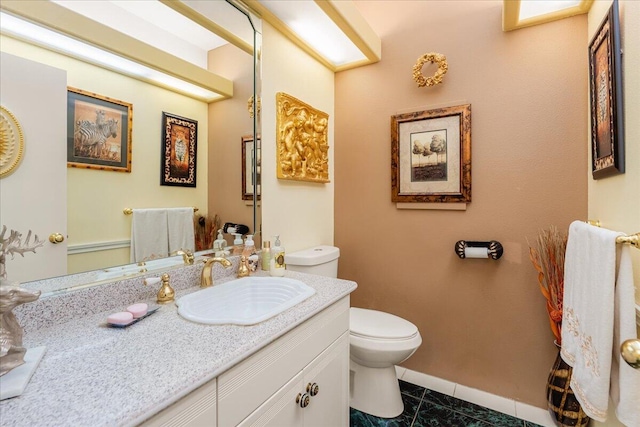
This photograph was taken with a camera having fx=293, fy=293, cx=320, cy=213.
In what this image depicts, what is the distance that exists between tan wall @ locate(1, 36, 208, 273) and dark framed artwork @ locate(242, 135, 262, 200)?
1.10 ft

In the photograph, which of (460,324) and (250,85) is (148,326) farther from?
(460,324)

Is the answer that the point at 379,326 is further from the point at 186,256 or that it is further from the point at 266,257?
the point at 186,256

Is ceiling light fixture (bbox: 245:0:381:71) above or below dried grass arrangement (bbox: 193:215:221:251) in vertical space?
above

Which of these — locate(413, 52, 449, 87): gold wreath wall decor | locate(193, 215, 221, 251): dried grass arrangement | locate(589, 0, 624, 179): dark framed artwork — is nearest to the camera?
locate(589, 0, 624, 179): dark framed artwork

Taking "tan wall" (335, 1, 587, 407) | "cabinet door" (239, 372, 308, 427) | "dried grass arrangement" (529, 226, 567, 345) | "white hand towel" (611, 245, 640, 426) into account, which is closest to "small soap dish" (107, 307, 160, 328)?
"cabinet door" (239, 372, 308, 427)

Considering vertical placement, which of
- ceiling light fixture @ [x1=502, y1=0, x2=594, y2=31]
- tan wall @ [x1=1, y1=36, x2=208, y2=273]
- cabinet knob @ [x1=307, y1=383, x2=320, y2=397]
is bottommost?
cabinet knob @ [x1=307, y1=383, x2=320, y2=397]

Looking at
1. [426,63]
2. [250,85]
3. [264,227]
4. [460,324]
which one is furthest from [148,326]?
[426,63]

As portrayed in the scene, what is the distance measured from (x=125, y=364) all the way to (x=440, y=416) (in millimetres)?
1719

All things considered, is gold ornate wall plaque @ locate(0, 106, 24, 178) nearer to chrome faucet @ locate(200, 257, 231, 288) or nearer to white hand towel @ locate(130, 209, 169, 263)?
white hand towel @ locate(130, 209, 169, 263)

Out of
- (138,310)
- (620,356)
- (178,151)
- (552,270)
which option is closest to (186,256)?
(138,310)

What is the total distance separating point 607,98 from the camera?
3.89ft

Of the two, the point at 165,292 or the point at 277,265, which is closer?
the point at 165,292

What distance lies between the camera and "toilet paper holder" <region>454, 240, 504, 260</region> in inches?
68.9

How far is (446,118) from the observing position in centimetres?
190
